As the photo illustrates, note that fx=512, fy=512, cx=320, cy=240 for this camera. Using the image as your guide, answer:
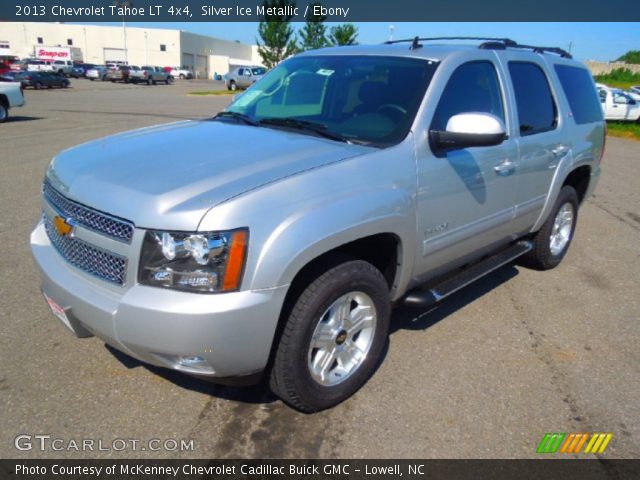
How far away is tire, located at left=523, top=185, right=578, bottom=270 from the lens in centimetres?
486

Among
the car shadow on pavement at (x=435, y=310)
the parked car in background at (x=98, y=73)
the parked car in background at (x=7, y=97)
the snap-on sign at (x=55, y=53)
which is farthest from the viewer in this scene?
the snap-on sign at (x=55, y=53)

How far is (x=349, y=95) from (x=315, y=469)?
2.34m

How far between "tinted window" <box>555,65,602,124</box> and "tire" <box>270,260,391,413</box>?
3.12 m

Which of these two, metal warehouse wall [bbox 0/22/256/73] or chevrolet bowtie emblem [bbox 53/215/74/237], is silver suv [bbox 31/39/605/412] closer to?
chevrolet bowtie emblem [bbox 53/215/74/237]

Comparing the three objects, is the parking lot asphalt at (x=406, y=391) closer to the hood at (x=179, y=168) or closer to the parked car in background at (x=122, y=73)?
the hood at (x=179, y=168)

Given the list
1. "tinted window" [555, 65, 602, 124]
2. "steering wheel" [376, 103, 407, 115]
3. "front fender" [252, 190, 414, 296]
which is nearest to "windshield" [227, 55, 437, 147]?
"steering wheel" [376, 103, 407, 115]

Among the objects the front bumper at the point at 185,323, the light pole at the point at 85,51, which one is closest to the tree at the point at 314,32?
the front bumper at the point at 185,323

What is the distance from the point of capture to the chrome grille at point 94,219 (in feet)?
7.61

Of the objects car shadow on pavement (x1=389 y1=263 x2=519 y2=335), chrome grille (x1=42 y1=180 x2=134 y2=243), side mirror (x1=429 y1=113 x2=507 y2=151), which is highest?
side mirror (x1=429 y1=113 x2=507 y2=151)

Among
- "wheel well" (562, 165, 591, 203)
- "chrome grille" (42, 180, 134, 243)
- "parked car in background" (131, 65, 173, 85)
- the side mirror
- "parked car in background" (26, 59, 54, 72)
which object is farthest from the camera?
"parked car in background" (131, 65, 173, 85)

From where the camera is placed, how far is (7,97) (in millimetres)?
14750

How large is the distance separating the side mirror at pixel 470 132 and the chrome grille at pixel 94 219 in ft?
5.93

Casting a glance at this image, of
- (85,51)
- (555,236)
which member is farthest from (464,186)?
(85,51)

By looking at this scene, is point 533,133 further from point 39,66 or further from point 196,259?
point 39,66
